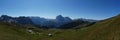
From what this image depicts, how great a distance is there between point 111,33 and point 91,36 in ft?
26.1

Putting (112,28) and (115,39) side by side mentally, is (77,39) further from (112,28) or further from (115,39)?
(115,39)

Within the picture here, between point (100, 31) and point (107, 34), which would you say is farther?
point (100, 31)

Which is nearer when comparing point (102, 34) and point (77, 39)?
point (102, 34)

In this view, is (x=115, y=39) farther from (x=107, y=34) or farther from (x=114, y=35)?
(x=107, y=34)

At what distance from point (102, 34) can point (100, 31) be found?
13.2ft

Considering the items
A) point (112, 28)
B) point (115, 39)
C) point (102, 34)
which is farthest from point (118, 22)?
point (115, 39)

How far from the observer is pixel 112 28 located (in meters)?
64.6

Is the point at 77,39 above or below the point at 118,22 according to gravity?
below

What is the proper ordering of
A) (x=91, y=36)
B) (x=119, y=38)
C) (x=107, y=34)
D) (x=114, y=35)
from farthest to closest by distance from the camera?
1. (x=91, y=36)
2. (x=107, y=34)
3. (x=114, y=35)
4. (x=119, y=38)

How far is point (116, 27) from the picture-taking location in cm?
6341

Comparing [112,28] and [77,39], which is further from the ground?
[112,28]

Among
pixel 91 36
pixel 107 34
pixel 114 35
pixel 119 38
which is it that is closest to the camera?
pixel 119 38

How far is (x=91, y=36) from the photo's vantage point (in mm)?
66125

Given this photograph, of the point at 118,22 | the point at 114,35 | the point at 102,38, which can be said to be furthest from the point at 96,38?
the point at 118,22
